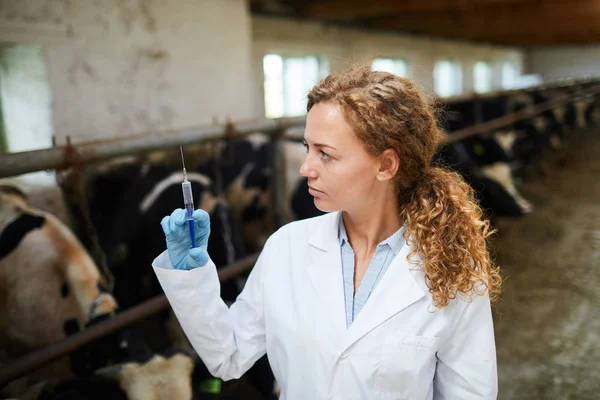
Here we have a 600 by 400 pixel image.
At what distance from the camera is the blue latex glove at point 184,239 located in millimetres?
1087

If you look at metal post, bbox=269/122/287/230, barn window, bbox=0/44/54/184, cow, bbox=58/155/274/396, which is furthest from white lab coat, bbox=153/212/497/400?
barn window, bbox=0/44/54/184

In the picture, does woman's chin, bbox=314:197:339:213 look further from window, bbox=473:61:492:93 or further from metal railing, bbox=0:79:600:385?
window, bbox=473:61:492:93

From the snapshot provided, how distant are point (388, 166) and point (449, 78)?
11.3m

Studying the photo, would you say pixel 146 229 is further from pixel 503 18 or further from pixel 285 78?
pixel 503 18

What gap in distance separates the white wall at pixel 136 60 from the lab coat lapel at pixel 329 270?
243 centimetres

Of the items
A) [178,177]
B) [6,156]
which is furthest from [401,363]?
[178,177]

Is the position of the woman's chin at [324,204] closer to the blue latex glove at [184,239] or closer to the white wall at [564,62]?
the blue latex glove at [184,239]

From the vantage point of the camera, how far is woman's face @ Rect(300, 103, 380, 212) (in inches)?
46.2

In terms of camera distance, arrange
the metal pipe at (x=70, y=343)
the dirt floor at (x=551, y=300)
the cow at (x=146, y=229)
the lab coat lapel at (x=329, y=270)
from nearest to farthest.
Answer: the lab coat lapel at (x=329, y=270) → the metal pipe at (x=70, y=343) → the dirt floor at (x=551, y=300) → the cow at (x=146, y=229)

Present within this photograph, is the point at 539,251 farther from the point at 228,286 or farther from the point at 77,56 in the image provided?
the point at 77,56

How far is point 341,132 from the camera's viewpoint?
1.17 m

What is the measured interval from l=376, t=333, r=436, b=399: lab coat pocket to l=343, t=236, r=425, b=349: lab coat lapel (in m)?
0.05

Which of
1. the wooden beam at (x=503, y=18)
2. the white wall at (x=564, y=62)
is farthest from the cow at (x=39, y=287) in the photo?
the white wall at (x=564, y=62)

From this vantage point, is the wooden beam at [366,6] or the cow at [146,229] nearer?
the cow at [146,229]
